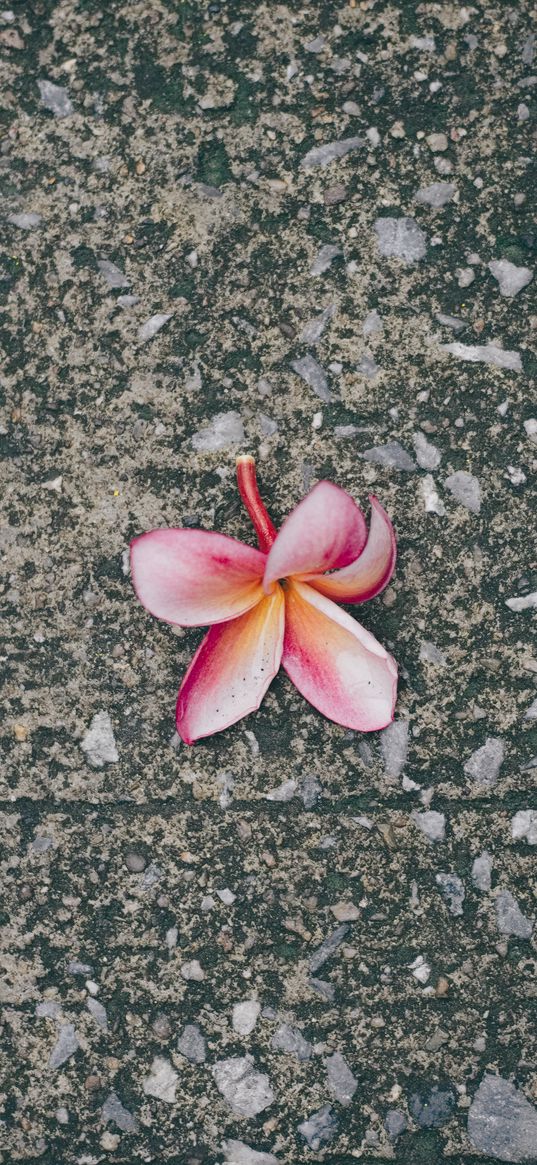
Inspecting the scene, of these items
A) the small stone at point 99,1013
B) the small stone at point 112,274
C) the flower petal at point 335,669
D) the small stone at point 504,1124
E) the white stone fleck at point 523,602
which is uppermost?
the small stone at point 112,274

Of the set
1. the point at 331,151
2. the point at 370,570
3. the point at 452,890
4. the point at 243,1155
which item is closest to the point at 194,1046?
the point at 243,1155

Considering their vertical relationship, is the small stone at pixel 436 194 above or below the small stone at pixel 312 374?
above

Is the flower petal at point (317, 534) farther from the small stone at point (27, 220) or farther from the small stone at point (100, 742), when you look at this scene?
the small stone at point (27, 220)

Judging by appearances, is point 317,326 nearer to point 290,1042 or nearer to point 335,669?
point 335,669

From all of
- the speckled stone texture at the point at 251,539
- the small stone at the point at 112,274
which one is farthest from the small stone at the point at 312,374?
the small stone at the point at 112,274

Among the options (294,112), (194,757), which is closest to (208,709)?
(194,757)

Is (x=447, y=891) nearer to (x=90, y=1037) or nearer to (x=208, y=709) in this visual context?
(x=208, y=709)

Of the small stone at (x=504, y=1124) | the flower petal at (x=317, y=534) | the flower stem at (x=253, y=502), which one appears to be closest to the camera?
the flower petal at (x=317, y=534)

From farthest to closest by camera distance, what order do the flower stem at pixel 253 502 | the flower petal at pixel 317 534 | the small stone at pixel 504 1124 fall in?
1. the small stone at pixel 504 1124
2. the flower stem at pixel 253 502
3. the flower petal at pixel 317 534
